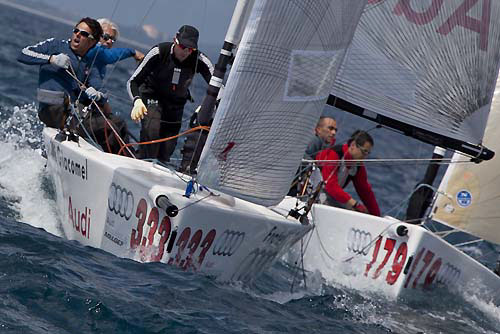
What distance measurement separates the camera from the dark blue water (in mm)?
4789

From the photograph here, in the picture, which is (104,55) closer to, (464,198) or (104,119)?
(104,119)

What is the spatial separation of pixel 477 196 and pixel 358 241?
1437 millimetres

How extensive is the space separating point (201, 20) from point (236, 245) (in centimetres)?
175

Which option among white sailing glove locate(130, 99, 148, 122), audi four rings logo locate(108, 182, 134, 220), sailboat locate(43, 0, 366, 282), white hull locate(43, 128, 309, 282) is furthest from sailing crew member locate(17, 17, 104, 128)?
audi four rings logo locate(108, 182, 134, 220)

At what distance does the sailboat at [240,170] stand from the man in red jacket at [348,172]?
1.73 metres

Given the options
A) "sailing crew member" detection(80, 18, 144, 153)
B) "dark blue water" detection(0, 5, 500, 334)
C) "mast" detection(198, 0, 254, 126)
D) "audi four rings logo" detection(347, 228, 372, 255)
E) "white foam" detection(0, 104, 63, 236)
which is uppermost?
"mast" detection(198, 0, 254, 126)

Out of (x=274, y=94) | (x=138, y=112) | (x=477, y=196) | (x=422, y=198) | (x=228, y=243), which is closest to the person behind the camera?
(x=274, y=94)

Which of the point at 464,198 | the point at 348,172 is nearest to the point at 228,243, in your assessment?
the point at 348,172

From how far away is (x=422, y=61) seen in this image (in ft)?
23.8

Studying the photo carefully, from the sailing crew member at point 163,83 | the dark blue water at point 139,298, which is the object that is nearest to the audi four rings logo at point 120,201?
the dark blue water at point 139,298

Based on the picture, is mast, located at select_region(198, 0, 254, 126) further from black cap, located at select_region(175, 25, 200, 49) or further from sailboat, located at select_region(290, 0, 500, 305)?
sailboat, located at select_region(290, 0, 500, 305)

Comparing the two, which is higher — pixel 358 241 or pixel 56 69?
pixel 56 69

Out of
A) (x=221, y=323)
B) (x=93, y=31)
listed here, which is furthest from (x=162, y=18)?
(x=221, y=323)

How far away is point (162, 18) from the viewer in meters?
7.48
